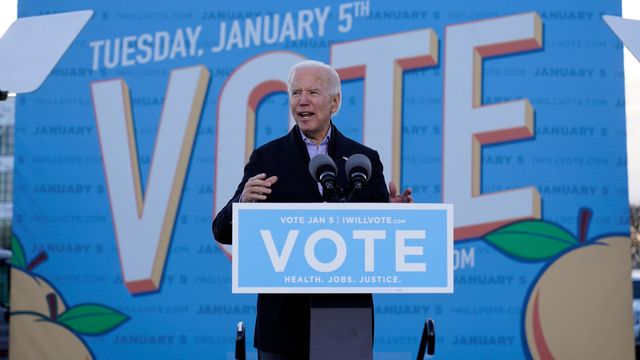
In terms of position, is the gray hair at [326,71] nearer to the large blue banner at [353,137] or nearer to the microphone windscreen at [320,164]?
the microphone windscreen at [320,164]

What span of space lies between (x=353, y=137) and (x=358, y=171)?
327 cm

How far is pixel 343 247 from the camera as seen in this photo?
1.92 meters

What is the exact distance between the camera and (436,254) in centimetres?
192

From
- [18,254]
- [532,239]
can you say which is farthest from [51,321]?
[532,239]

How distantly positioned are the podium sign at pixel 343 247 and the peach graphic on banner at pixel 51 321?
3505 millimetres

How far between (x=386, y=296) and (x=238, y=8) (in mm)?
2086

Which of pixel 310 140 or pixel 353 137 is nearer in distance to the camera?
pixel 310 140

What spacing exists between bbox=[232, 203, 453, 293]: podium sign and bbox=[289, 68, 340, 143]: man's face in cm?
50

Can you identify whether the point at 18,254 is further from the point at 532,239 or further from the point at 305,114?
the point at 305,114

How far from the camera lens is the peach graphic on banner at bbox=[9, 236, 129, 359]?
204 inches

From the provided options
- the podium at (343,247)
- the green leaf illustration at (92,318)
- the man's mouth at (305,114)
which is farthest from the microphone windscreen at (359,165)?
the green leaf illustration at (92,318)

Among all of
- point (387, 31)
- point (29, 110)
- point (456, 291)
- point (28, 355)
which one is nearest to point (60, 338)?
point (28, 355)

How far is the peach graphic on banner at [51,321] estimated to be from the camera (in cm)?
517

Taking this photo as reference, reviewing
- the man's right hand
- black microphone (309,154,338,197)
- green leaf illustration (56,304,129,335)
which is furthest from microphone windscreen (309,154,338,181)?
green leaf illustration (56,304,129,335)
